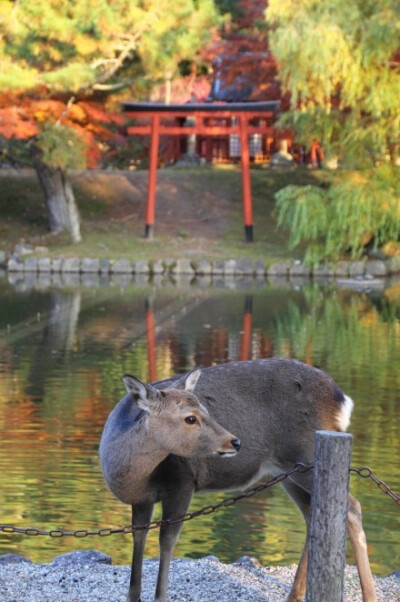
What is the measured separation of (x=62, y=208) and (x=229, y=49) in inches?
316

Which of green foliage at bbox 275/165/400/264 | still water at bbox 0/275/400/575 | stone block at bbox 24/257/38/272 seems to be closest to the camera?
still water at bbox 0/275/400/575

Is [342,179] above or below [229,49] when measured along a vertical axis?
below

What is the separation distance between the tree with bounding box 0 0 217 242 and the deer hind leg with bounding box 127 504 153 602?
22.8 m

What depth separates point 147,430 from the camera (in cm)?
564

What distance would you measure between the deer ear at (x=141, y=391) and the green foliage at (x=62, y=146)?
24.5m

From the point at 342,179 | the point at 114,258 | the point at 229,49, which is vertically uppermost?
the point at 229,49

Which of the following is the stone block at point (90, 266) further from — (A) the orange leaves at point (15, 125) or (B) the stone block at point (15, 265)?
(A) the orange leaves at point (15, 125)

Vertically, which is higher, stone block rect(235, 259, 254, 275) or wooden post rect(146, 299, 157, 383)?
wooden post rect(146, 299, 157, 383)

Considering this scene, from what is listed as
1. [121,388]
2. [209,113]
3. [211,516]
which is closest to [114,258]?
[209,113]

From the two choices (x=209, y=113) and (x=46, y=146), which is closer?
(x=46, y=146)

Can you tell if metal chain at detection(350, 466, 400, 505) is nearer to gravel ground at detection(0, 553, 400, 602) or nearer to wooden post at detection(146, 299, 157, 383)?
gravel ground at detection(0, 553, 400, 602)

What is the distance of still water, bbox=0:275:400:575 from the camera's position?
8.04 m

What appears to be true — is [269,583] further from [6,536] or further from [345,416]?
[6,536]

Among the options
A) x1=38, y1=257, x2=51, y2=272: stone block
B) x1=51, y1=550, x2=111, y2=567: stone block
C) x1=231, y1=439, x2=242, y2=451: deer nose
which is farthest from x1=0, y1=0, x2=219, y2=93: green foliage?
x1=231, y1=439, x2=242, y2=451: deer nose
